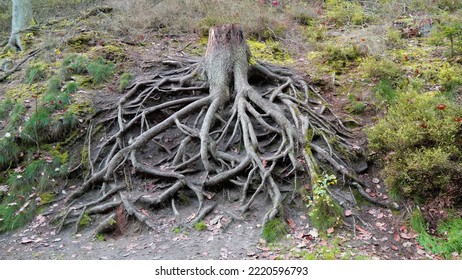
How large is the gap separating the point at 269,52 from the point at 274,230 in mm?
7005

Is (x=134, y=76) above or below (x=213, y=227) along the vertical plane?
above

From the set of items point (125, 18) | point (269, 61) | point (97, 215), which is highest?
point (125, 18)

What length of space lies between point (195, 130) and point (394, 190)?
12.4 feet

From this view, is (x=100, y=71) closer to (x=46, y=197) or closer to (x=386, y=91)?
(x=46, y=197)

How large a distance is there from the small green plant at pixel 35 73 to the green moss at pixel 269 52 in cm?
570

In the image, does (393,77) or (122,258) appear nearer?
(122,258)

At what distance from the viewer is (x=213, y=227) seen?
6305 mm

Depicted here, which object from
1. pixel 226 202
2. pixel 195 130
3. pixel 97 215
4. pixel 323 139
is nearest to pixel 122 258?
pixel 97 215

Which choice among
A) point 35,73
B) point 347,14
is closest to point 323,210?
point 35,73

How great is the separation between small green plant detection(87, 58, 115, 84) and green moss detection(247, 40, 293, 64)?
3.94 m

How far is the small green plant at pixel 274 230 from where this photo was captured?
5906 millimetres

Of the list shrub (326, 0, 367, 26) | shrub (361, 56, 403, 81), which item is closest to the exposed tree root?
→ shrub (361, 56, 403, 81)
